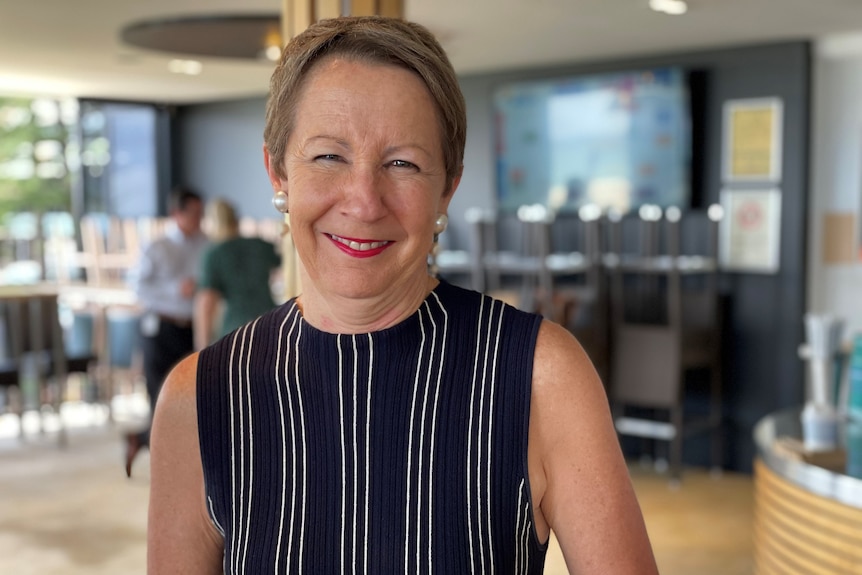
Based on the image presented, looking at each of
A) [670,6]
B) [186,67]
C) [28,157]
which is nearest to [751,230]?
[670,6]

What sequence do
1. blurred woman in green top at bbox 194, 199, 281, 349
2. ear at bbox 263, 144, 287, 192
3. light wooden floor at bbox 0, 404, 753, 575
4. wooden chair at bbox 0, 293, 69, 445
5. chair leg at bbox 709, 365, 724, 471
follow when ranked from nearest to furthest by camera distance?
ear at bbox 263, 144, 287, 192
light wooden floor at bbox 0, 404, 753, 575
blurred woman in green top at bbox 194, 199, 281, 349
chair leg at bbox 709, 365, 724, 471
wooden chair at bbox 0, 293, 69, 445

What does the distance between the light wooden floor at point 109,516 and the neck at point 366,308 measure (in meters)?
3.60

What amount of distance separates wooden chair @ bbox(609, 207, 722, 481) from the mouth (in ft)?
15.9

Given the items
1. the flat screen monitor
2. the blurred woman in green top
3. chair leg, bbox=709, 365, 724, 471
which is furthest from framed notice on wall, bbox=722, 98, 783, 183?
the blurred woman in green top

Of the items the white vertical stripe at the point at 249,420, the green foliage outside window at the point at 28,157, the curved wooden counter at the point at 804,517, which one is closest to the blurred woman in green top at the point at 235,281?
the curved wooden counter at the point at 804,517

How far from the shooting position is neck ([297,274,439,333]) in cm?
105

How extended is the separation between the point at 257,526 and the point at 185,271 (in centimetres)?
512

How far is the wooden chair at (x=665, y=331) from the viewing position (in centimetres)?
579

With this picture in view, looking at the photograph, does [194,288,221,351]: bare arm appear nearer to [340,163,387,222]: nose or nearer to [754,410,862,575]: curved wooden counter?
[754,410,862,575]: curved wooden counter

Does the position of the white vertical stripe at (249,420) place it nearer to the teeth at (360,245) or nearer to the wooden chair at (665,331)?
the teeth at (360,245)

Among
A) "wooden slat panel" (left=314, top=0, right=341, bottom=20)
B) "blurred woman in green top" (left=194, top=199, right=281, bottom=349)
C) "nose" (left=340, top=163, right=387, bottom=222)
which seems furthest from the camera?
"blurred woman in green top" (left=194, top=199, right=281, bottom=349)

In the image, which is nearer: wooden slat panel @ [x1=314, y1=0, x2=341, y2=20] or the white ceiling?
wooden slat panel @ [x1=314, y1=0, x2=341, y2=20]

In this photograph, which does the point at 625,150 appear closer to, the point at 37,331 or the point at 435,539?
the point at 37,331

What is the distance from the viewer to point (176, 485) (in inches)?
44.2
